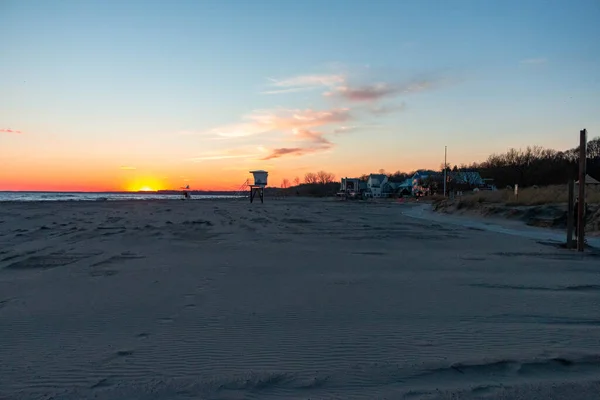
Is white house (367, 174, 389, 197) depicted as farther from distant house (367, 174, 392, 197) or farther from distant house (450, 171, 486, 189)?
distant house (450, 171, 486, 189)

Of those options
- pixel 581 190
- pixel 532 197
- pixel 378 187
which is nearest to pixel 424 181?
pixel 378 187

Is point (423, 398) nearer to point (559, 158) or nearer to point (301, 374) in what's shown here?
point (301, 374)

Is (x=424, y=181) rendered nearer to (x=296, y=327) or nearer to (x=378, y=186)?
(x=378, y=186)

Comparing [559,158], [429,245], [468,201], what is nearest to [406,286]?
[429,245]

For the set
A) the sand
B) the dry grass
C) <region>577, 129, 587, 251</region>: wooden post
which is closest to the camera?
the sand

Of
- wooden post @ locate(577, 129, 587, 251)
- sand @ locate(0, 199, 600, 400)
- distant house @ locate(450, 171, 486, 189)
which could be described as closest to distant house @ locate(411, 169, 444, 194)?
distant house @ locate(450, 171, 486, 189)

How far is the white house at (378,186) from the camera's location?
102312mm

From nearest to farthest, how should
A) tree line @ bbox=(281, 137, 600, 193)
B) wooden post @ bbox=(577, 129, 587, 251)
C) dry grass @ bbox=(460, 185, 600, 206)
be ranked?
wooden post @ bbox=(577, 129, 587, 251), dry grass @ bbox=(460, 185, 600, 206), tree line @ bbox=(281, 137, 600, 193)

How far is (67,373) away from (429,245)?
11980 millimetres

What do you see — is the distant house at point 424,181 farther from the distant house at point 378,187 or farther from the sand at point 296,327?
the sand at point 296,327

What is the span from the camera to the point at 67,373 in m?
4.14

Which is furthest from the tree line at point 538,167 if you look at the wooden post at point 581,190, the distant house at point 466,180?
the wooden post at point 581,190

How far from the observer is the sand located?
3938 millimetres

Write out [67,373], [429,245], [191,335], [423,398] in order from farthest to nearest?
1. [429,245]
2. [191,335]
3. [67,373]
4. [423,398]
